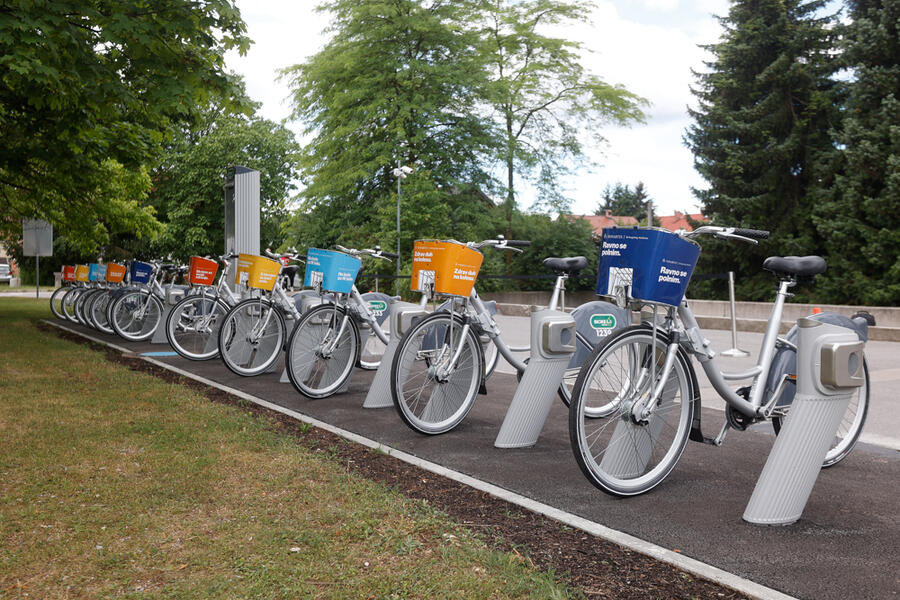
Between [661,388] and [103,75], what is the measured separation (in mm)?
7243

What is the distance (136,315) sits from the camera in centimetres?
1246

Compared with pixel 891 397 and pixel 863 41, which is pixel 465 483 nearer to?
pixel 891 397

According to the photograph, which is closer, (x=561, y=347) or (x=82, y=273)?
(x=561, y=347)

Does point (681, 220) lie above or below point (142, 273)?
above

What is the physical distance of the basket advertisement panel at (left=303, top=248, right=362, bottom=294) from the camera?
6926mm

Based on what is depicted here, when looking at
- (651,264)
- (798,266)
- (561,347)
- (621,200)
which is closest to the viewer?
(651,264)

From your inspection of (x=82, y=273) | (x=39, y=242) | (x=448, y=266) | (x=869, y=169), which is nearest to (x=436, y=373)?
(x=448, y=266)

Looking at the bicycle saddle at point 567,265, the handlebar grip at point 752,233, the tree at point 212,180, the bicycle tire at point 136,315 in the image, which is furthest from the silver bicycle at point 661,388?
the tree at point 212,180

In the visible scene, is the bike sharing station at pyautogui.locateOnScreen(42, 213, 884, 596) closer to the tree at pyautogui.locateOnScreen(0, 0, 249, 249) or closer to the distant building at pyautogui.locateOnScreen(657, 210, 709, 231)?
the distant building at pyautogui.locateOnScreen(657, 210, 709, 231)

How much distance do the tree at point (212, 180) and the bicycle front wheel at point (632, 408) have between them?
39.5 meters

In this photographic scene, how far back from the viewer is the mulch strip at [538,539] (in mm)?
2951

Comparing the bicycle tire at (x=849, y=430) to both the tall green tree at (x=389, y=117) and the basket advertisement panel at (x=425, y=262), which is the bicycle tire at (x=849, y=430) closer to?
the basket advertisement panel at (x=425, y=262)

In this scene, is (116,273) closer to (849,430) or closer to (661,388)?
(661,388)

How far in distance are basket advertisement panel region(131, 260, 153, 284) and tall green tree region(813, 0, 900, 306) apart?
1654cm
